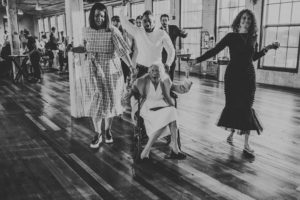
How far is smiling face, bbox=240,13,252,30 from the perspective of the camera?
3.38 meters

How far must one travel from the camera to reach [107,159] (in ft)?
11.5

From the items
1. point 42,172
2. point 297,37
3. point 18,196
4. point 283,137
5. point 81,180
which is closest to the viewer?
point 18,196

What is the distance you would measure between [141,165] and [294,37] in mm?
6619

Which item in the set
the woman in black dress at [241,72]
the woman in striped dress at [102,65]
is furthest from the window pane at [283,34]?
the woman in striped dress at [102,65]

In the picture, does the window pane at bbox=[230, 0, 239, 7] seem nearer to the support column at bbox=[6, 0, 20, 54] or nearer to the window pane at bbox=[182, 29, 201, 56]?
the window pane at bbox=[182, 29, 201, 56]

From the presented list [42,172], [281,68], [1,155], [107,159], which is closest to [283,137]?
[107,159]

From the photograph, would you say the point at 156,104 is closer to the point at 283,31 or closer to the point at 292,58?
the point at 292,58

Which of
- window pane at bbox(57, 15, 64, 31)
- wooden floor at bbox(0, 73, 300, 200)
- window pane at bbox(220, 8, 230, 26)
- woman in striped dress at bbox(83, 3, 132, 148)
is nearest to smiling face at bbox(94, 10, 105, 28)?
woman in striped dress at bbox(83, 3, 132, 148)

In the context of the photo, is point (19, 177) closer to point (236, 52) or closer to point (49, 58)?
point (236, 52)

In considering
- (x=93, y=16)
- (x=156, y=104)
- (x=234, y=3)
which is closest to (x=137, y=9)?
(x=234, y=3)

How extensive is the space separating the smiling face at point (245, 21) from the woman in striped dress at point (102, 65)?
1.35 metres

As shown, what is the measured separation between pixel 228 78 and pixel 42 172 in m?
2.27

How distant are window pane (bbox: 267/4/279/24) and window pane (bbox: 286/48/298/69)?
3.11ft

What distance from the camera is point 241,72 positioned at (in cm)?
350
